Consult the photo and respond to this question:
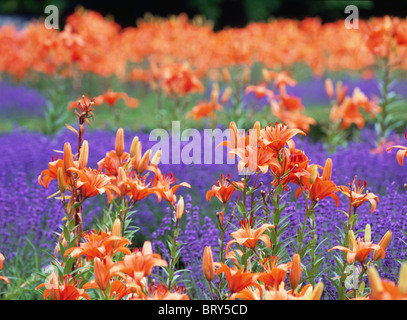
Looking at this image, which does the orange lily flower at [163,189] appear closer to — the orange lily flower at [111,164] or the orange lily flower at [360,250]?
the orange lily flower at [111,164]

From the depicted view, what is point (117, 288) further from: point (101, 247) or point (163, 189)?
point (163, 189)

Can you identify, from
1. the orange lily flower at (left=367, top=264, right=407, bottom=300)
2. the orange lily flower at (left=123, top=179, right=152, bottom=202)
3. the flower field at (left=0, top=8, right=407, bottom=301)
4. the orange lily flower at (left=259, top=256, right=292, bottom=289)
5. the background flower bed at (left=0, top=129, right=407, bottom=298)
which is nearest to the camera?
the orange lily flower at (left=367, top=264, right=407, bottom=300)

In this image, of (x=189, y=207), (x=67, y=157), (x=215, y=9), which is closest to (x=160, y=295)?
(x=67, y=157)

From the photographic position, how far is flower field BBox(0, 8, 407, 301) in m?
1.47

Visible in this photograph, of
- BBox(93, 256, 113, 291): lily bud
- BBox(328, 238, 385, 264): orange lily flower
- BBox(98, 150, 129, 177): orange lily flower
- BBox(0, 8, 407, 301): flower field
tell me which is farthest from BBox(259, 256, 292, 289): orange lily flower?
BBox(98, 150, 129, 177): orange lily flower

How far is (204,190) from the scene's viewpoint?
3051 millimetres

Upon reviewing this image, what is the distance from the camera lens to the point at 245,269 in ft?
5.23

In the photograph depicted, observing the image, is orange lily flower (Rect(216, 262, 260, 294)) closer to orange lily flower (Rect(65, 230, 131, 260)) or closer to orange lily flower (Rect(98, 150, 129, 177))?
orange lily flower (Rect(65, 230, 131, 260))

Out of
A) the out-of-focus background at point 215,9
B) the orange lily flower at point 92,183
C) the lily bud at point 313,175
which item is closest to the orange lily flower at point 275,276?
the lily bud at point 313,175

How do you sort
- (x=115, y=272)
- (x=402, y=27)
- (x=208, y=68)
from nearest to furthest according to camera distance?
(x=115, y=272) < (x=402, y=27) < (x=208, y=68)

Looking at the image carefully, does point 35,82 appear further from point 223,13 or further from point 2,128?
point 223,13

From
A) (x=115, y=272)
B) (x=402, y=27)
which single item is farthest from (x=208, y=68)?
(x=115, y=272)
